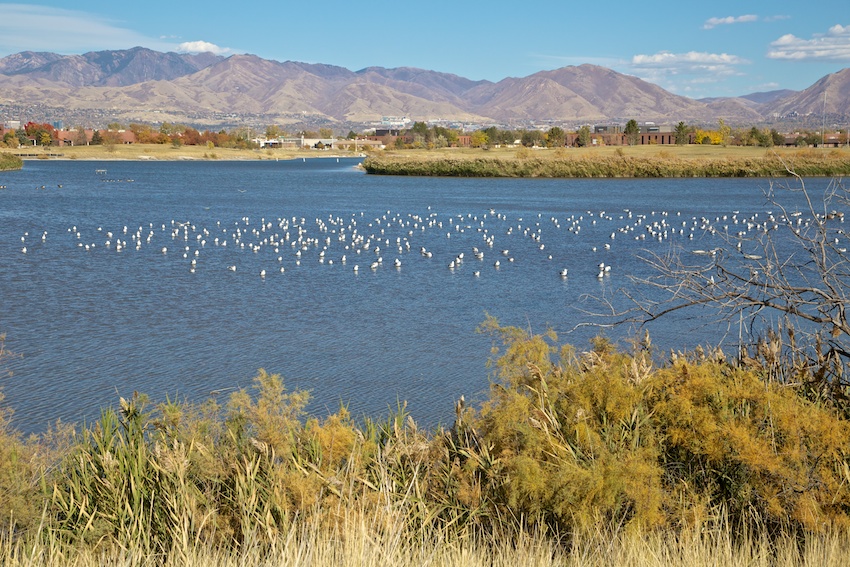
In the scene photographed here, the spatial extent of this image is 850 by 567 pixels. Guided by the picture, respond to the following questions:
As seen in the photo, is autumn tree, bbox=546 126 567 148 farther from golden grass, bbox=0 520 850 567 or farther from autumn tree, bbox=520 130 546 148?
golden grass, bbox=0 520 850 567

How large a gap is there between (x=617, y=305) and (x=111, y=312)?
10209mm

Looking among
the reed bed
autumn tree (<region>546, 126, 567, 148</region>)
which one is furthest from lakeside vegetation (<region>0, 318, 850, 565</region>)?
autumn tree (<region>546, 126, 567, 148</region>)

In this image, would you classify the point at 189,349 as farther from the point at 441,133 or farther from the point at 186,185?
the point at 441,133

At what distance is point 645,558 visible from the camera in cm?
537

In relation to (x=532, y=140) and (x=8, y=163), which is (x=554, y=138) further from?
(x=8, y=163)

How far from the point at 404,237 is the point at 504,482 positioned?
2557 centimetres

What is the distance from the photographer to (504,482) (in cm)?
635

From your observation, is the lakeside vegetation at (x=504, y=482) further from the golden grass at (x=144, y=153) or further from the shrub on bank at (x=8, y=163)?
the golden grass at (x=144, y=153)

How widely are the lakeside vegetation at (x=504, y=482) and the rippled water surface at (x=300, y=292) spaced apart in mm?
2296

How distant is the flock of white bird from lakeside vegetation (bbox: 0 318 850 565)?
15646 millimetres

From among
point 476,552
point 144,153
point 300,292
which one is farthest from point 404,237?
point 144,153

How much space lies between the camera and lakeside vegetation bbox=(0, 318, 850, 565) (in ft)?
19.1

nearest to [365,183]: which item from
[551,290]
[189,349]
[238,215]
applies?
[238,215]

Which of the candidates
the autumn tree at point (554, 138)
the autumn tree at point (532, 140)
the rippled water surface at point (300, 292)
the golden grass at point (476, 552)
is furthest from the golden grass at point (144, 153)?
the golden grass at point (476, 552)
